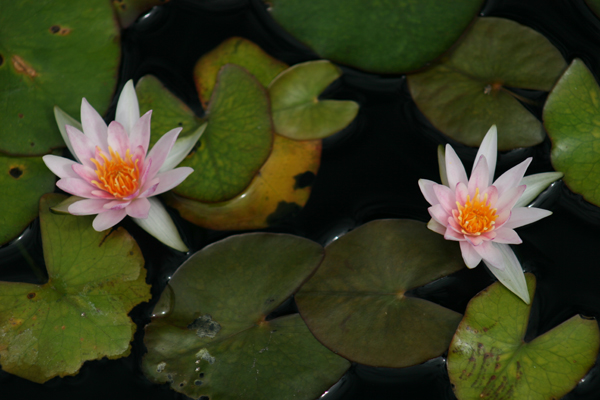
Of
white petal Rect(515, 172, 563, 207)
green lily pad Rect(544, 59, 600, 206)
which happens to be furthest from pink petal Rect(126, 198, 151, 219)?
green lily pad Rect(544, 59, 600, 206)

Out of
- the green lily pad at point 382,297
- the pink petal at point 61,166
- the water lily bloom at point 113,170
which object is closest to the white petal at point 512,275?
the green lily pad at point 382,297

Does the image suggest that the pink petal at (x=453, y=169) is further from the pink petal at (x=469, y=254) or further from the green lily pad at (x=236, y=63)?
the green lily pad at (x=236, y=63)

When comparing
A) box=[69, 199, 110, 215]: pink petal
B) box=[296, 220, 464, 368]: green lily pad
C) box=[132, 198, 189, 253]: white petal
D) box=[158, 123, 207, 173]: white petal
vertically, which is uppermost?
box=[158, 123, 207, 173]: white petal

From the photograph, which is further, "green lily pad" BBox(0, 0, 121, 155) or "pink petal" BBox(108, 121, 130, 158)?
"green lily pad" BBox(0, 0, 121, 155)

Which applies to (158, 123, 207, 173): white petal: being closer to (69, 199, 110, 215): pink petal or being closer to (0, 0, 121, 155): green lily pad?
(69, 199, 110, 215): pink petal

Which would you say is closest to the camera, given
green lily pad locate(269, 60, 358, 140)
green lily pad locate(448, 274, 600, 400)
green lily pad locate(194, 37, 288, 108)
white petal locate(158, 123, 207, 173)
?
green lily pad locate(448, 274, 600, 400)

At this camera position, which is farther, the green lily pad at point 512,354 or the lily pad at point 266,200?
the lily pad at point 266,200

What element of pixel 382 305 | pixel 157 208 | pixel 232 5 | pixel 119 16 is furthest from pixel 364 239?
pixel 119 16
